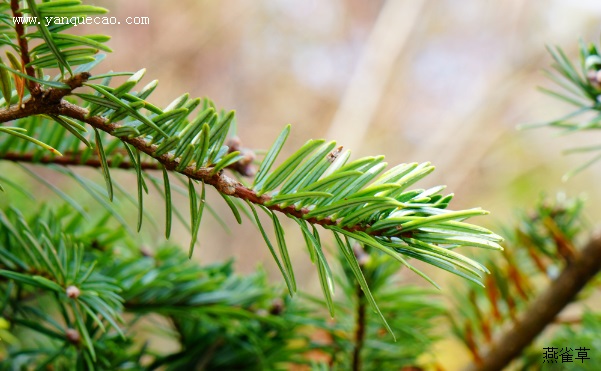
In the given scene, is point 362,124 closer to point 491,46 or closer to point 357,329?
point 491,46

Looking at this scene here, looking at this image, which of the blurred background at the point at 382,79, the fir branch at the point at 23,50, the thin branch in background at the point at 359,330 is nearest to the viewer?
the fir branch at the point at 23,50

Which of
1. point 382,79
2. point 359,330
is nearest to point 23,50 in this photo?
point 359,330

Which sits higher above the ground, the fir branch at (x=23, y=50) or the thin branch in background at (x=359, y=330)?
the fir branch at (x=23, y=50)

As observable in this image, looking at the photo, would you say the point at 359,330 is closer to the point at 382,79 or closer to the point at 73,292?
the point at 73,292

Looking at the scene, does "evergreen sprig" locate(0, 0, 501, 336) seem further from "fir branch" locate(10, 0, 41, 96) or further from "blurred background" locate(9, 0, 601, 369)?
"blurred background" locate(9, 0, 601, 369)

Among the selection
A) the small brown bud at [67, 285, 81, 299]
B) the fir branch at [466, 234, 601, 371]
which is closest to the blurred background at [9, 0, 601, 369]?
the fir branch at [466, 234, 601, 371]

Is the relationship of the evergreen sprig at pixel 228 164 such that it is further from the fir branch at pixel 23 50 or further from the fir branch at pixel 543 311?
the fir branch at pixel 543 311

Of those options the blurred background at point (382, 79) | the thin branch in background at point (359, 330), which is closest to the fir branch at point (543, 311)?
the thin branch in background at point (359, 330)
